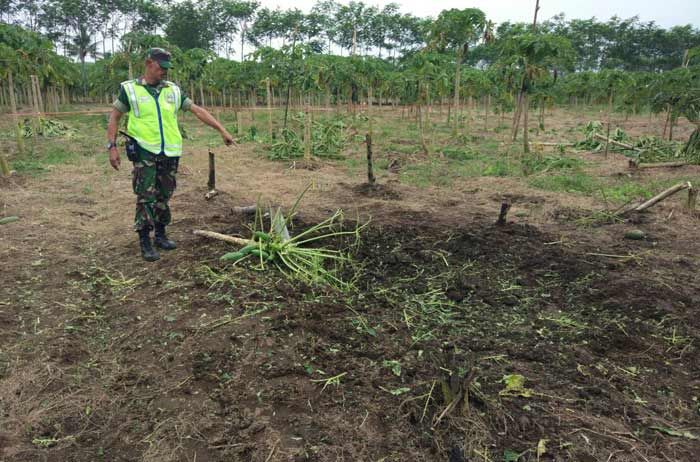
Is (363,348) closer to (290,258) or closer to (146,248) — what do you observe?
(290,258)

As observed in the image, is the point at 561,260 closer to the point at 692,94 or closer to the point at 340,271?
the point at 340,271

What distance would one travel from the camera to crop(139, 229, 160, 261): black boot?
4152 millimetres

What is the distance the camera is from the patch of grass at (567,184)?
7691 mm

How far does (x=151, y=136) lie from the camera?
12.9ft

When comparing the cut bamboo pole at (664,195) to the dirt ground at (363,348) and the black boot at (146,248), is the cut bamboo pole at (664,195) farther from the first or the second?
the black boot at (146,248)

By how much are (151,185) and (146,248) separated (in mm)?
580

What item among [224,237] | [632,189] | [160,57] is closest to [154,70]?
[160,57]

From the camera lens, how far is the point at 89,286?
12.1 feet

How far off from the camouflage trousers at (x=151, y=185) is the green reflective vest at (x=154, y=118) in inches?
4.1

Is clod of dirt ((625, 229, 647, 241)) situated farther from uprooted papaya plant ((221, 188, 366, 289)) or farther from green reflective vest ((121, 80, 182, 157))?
green reflective vest ((121, 80, 182, 157))

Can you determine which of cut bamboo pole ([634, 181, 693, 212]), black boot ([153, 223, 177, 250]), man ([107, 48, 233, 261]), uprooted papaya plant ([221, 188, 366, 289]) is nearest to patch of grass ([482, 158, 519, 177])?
cut bamboo pole ([634, 181, 693, 212])

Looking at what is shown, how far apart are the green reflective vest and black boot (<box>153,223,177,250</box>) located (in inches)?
29.8

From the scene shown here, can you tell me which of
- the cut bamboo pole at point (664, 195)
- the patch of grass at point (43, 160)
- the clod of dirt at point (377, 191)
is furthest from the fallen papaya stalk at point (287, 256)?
the patch of grass at point (43, 160)

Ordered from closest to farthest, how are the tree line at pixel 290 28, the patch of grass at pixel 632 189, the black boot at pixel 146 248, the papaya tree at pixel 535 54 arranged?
the black boot at pixel 146 248, the patch of grass at pixel 632 189, the papaya tree at pixel 535 54, the tree line at pixel 290 28
